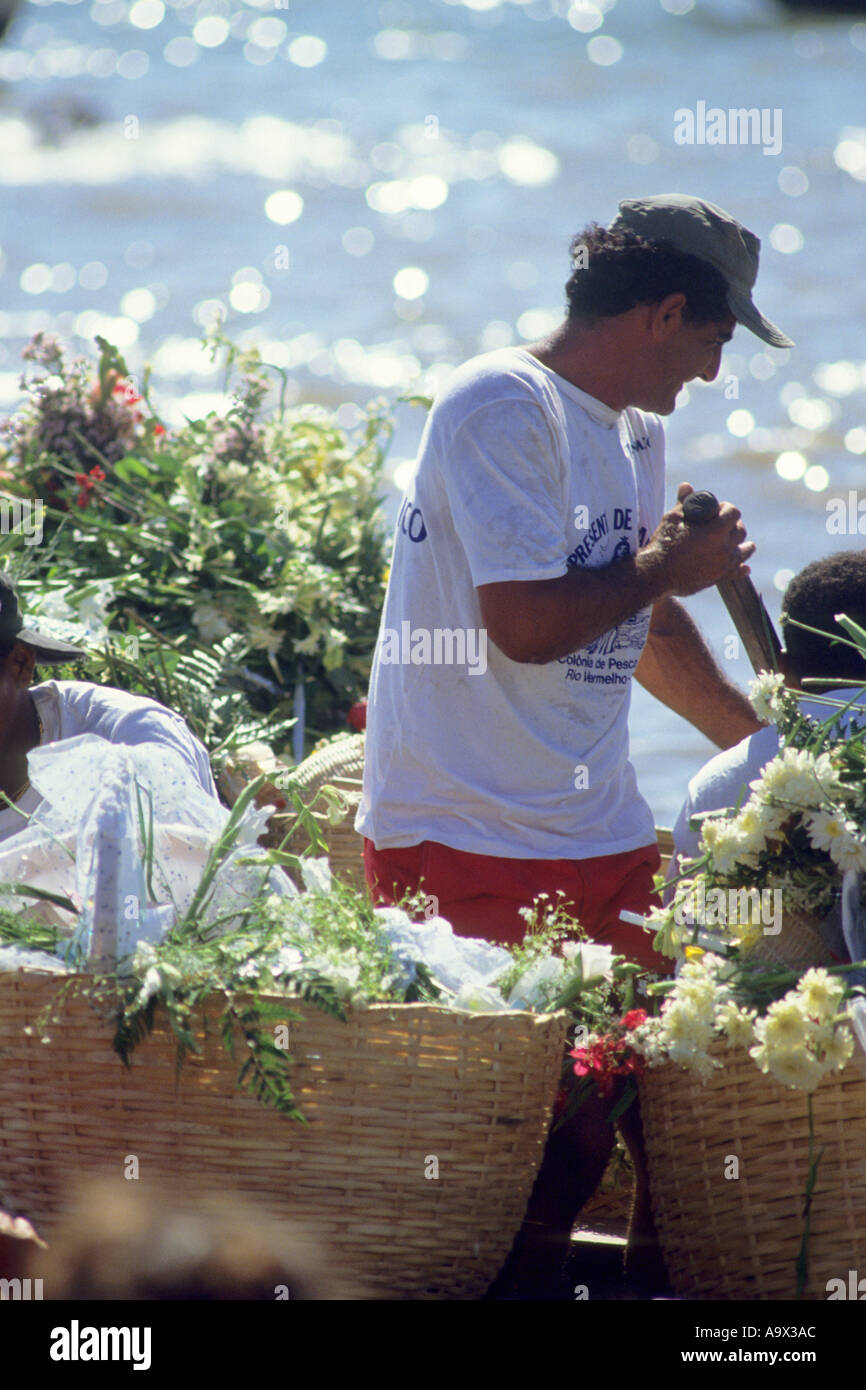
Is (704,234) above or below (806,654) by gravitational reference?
above

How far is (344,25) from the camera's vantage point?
19.7 metres

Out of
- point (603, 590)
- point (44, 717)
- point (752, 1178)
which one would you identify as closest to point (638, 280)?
point (603, 590)

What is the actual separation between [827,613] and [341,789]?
4.57ft

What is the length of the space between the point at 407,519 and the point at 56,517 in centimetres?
179

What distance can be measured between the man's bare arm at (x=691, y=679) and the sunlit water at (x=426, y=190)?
3326 mm

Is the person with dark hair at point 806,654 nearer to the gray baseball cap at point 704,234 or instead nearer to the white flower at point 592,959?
the white flower at point 592,959

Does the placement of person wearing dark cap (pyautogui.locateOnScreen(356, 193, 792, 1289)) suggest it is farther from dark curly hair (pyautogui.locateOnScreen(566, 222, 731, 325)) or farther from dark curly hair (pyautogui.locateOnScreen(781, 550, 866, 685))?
dark curly hair (pyautogui.locateOnScreen(781, 550, 866, 685))

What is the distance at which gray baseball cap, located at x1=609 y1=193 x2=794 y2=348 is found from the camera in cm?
319

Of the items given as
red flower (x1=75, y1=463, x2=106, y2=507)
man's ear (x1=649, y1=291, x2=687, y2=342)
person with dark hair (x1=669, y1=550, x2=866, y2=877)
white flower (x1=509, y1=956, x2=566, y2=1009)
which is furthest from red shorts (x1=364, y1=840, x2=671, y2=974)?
red flower (x1=75, y1=463, x2=106, y2=507)

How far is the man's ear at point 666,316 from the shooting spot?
3.16 m

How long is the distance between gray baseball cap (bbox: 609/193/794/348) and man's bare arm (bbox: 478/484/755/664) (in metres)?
0.44

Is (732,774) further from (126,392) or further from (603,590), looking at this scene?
(126,392)

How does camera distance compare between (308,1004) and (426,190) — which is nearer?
(308,1004)

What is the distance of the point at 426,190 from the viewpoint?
15.6m
